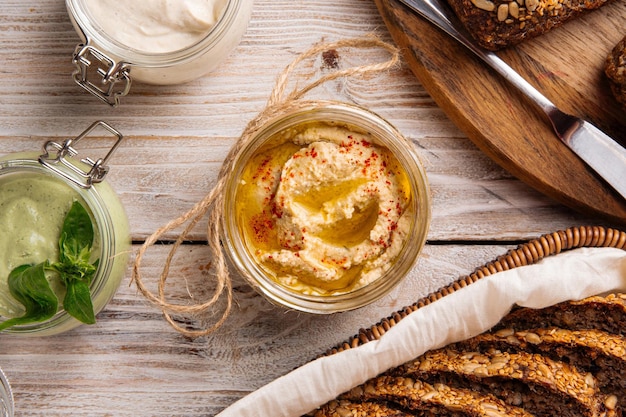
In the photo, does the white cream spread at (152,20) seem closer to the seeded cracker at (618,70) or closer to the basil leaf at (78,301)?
the basil leaf at (78,301)

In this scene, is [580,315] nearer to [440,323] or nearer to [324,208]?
[440,323]

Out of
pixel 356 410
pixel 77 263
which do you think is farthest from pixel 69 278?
pixel 356 410

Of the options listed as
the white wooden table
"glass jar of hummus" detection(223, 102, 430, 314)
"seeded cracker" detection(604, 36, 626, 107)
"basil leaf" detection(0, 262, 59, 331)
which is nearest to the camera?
"basil leaf" detection(0, 262, 59, 331)

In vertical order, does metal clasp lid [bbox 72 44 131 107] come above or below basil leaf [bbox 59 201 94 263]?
above

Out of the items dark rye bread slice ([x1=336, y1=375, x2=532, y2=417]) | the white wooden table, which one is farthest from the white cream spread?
dark rye bread slice ([x1=336, y1=375, x2=532, y2=417])

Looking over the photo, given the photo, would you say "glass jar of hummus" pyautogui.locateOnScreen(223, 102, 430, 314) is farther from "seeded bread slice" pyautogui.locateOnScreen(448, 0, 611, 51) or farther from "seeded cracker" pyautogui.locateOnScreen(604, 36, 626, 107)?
"seeded cracker" pyautogui.locateOnScreen(604, 36, 626, 107)

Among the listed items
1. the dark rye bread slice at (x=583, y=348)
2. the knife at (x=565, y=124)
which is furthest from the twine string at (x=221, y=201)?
the dark rye bread slice at (x=583, y=348)
